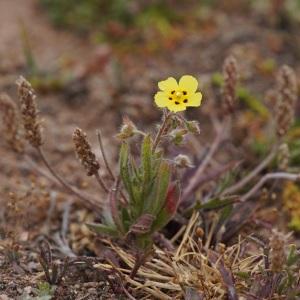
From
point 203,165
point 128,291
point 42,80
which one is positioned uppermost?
point 42,80

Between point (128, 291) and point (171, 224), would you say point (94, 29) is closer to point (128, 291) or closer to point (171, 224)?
point (171, 224)

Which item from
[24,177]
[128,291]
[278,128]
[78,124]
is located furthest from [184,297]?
[78,124]

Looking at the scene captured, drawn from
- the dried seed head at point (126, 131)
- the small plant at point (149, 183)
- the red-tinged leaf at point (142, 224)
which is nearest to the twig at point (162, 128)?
the small plant at point (149, 183)

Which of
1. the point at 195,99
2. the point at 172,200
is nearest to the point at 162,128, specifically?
the point at 195,99

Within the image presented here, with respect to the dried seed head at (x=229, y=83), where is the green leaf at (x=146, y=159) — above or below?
below

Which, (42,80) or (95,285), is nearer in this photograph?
(95,285)

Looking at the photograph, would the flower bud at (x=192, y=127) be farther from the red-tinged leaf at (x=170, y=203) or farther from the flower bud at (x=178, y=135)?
the red-tinged leaf at (x=170, y=203)

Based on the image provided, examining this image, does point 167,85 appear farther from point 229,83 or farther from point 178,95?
point 229,83
